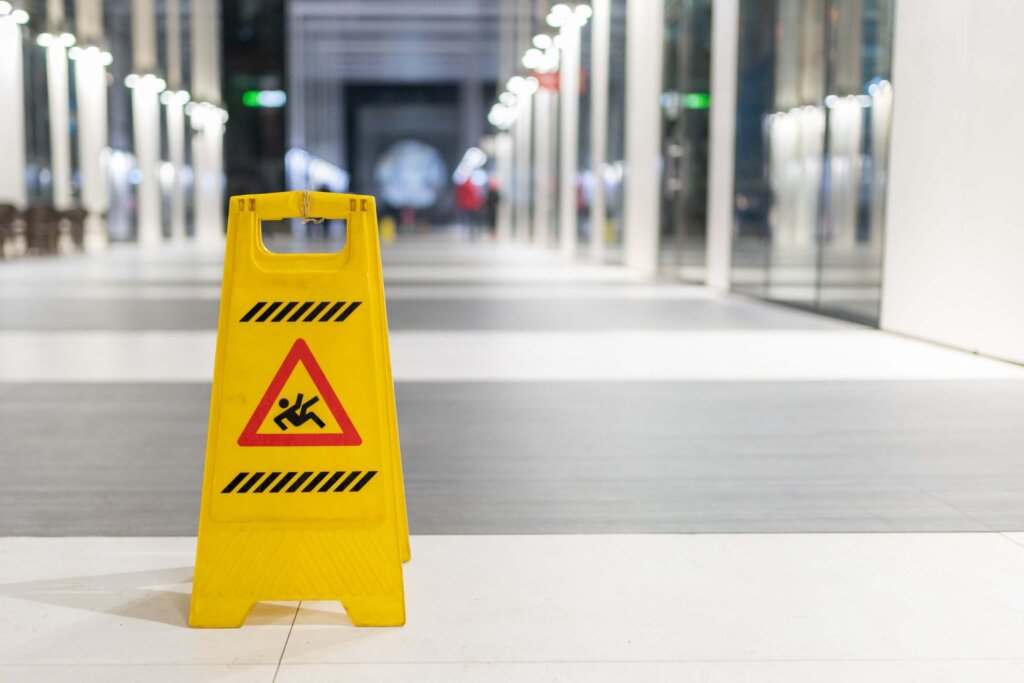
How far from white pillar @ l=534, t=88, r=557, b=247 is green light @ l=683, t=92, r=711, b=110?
15.0m

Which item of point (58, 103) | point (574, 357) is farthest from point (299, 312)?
point (58, 103)

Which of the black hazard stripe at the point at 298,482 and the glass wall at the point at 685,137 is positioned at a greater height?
the glass wall at the point at 685,137

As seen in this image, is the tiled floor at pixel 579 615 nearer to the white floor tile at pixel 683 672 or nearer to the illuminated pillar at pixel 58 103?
the white floor tile at pixel 683 672

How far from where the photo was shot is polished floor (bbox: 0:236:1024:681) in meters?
2.37

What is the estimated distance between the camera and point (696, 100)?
620 inches

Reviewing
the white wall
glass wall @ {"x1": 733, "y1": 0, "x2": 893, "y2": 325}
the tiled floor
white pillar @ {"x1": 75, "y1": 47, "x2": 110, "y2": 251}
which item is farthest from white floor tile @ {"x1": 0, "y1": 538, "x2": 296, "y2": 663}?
white pillar @ {"x1": 75, "y1": 47, "x2": 110, "y2": 251}

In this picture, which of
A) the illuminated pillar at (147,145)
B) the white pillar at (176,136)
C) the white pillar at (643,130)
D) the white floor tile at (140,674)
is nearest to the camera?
the white floor tile at (140,674)

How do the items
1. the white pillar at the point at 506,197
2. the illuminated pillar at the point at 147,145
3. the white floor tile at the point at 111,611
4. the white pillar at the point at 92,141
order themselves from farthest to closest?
the white pillar at the point at 506,197 < the illuminated pillar at the point at 147,145 < the white pillar at the point at 92,141 < the white floor tile at the point at 111,611

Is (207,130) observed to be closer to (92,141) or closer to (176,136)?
(176,136)

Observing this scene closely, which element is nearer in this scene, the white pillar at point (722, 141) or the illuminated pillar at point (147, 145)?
Result: the white pillar at point (722, 141)

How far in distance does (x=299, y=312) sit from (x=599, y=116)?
21249mm

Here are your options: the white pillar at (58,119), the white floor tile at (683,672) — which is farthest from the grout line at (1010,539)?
the white pillar at (58,119)

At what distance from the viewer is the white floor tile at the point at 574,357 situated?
6453 millimetres

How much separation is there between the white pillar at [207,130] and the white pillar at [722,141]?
24.1 m
